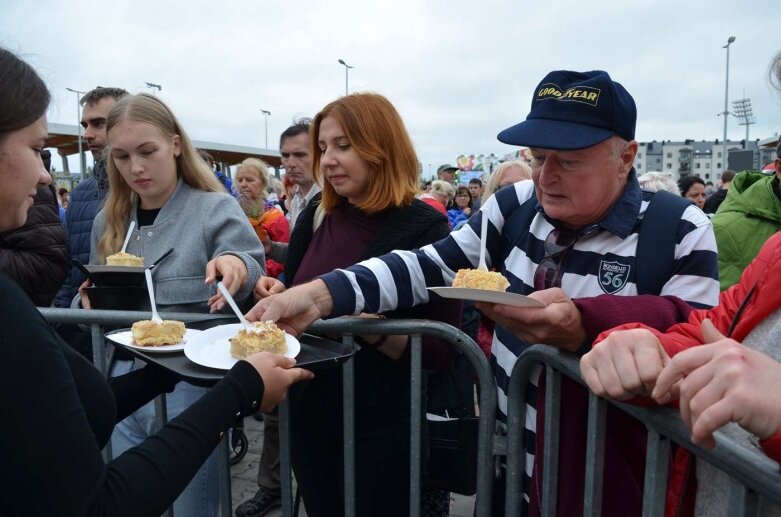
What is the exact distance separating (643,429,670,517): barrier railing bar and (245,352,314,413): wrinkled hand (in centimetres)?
91

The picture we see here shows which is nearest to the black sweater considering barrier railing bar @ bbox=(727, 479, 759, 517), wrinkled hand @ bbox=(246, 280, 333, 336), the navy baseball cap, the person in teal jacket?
wrinkled hand @ bbox=(246, 280, 333, 336)

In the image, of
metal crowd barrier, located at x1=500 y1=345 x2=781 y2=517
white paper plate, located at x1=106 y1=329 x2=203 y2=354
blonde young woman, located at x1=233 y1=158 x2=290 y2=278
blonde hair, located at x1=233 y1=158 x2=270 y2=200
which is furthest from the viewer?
blonde hair, located at x1=233 y1=158 x2=270 y2=200

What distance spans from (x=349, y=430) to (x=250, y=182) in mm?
4777

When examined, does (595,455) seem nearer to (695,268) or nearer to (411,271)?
(695,268)

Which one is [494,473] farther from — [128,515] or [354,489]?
[128,515]

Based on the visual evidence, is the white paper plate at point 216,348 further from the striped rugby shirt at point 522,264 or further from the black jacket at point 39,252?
the black jacket at point 39,252

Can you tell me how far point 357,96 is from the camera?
244 centimetres

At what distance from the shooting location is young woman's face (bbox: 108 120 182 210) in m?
2.44

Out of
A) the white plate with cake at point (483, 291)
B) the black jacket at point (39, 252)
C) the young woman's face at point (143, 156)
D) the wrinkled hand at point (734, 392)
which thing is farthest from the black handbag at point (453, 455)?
the black jacket at point (39, 252)

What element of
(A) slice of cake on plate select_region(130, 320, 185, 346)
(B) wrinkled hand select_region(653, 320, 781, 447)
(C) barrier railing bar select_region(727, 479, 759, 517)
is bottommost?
(C) barrier railing bar select_region(727, 479, 759, 517)

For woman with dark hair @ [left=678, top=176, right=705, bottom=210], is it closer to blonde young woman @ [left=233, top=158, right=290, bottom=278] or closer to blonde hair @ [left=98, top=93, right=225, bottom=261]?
blonde young woman @ [left=233, top=158, right=290, bottom=278]

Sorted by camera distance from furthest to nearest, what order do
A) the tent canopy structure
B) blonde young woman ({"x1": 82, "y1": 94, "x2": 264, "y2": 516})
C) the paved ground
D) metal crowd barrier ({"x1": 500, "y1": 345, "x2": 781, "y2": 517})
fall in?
the tent canopy structure
the paved ground
blonde young woman ({"x1": 82, "y1": 94, "x2": 264, "y2": 516})
metal crowd barrier ({"x1": 500, "y1": 345, "x2": 781, "y2": 517})

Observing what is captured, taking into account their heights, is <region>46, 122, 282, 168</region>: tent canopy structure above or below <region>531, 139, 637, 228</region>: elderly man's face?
above

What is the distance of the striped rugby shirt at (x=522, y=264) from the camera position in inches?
62.1
